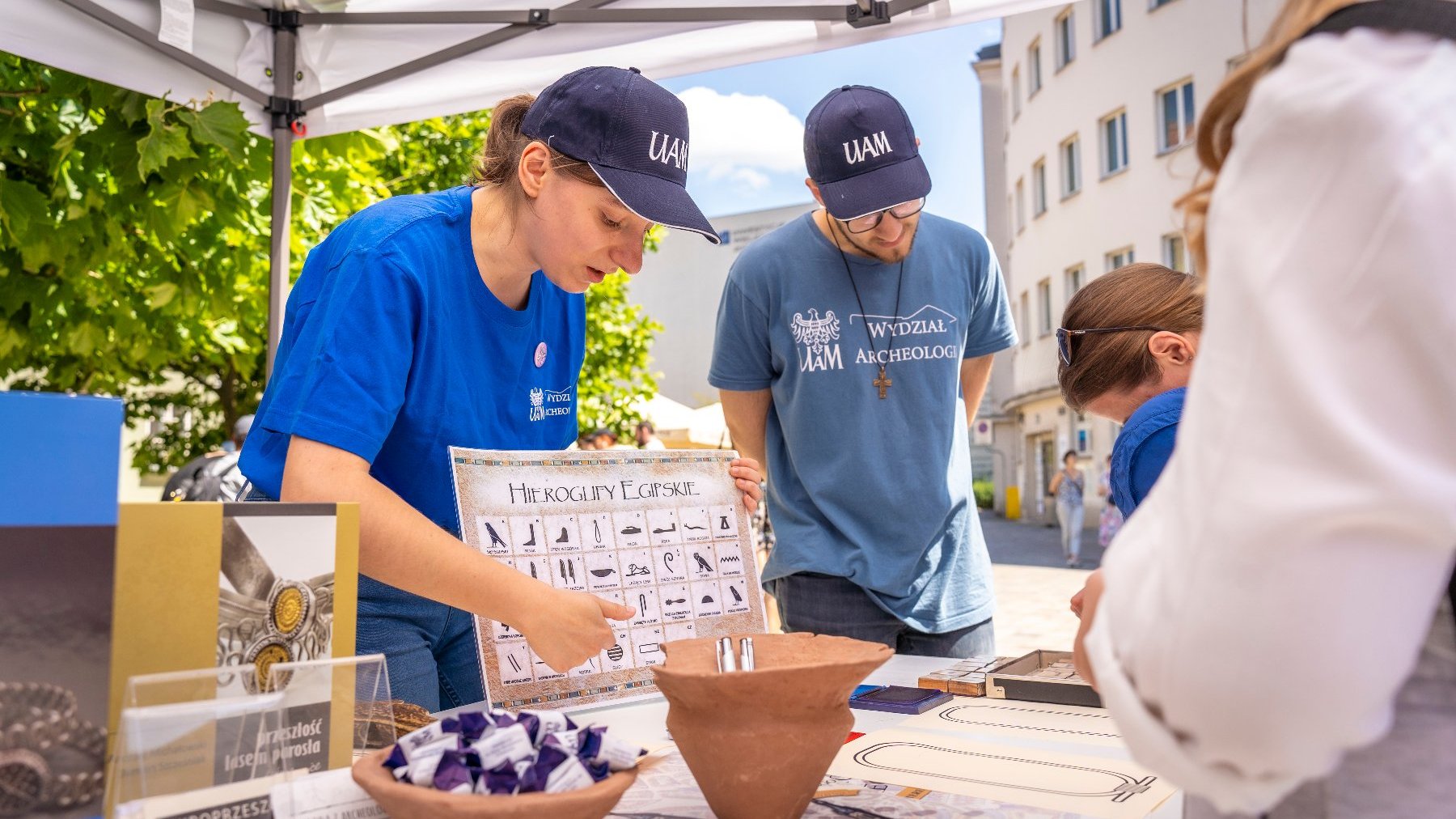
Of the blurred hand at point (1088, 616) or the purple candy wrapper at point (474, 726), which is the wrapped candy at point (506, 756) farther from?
the blurred hand at point (1088, 616)

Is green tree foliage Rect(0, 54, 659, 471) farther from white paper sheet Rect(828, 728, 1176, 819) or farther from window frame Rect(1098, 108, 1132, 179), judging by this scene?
window frame Rect(1098, 108, 1132, 179)

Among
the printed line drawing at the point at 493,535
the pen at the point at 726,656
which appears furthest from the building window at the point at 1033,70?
the pen at the point at 726,656

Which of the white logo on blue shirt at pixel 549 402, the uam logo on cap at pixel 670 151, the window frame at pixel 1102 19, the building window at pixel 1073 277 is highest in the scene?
the window frame at pixel 1102 19

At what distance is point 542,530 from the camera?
174 centimetres

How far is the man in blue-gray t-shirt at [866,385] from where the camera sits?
2340mm

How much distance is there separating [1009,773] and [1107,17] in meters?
22.3

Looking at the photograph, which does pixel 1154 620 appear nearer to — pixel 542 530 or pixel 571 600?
pixel 571 600

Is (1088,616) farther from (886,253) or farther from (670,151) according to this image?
(886,253)

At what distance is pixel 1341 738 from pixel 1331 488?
5.5 inches

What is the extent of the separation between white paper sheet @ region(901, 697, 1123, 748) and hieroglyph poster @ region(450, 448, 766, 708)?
39 centimetres

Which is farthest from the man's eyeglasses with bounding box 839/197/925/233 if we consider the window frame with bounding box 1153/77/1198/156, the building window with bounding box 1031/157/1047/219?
the building window with bounding box 1031/157/1047/219

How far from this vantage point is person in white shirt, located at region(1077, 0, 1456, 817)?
1.74 feet

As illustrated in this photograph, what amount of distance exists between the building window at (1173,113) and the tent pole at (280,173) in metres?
18.5

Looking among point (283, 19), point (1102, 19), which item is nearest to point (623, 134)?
point (283, 19)
